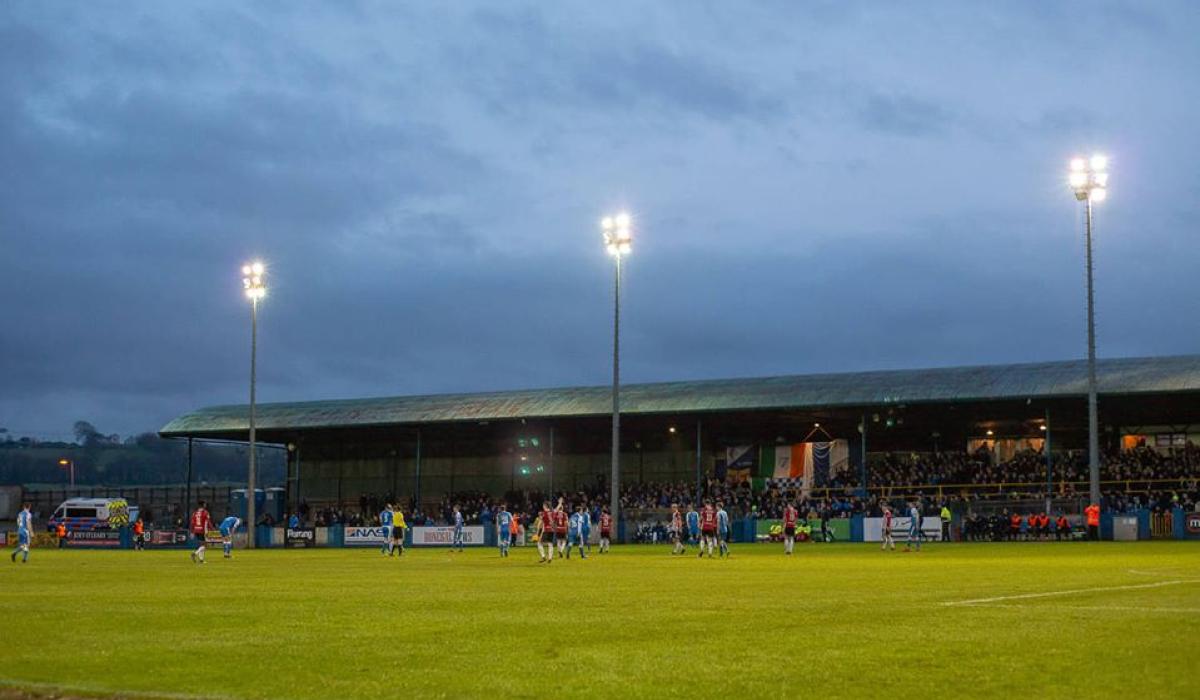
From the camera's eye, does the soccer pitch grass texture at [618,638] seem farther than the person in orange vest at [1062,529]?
No

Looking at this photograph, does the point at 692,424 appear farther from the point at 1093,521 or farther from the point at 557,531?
the point at 557,531

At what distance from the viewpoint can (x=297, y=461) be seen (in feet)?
311

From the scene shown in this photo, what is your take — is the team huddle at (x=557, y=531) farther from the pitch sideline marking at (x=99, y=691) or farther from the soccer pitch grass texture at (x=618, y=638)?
the pitch sideline marking at (x=99, y=691)

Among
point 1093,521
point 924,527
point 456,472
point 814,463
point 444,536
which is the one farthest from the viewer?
point 456,472

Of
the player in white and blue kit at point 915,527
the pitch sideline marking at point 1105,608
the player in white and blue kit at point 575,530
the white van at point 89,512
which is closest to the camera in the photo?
the pitch sideline marking at point 1105,608

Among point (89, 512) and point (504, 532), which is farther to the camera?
point (89, 512)

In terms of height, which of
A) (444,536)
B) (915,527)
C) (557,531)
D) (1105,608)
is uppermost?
(1105,608)

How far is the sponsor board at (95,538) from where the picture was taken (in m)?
76.8

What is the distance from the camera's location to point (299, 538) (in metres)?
73.9

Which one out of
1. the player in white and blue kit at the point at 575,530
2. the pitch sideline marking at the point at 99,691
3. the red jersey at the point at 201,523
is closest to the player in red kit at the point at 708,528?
the player in white and blue kit at the point at 575,530

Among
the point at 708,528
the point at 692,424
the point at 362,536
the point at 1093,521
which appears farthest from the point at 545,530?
the point at 692,424

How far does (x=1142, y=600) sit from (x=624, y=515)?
52503mm

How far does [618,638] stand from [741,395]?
59493 millimetres

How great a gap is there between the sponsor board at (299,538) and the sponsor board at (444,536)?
6798 millimetres
